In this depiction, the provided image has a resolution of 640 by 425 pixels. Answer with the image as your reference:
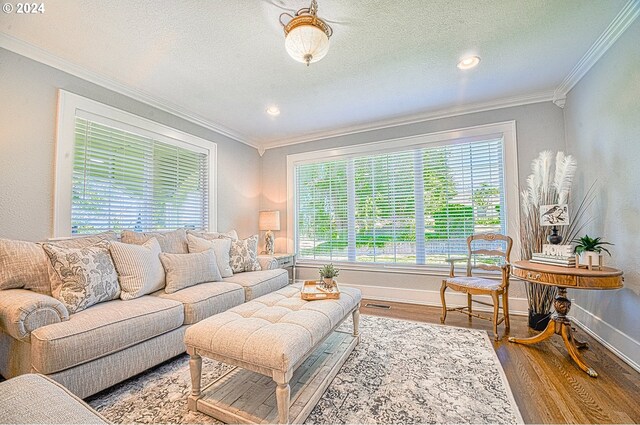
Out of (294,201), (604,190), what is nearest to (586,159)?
(604,190)

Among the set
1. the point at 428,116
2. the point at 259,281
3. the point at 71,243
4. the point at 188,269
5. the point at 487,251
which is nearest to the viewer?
the point at 71,243

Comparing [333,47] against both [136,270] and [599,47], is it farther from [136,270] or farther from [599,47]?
[136,270]

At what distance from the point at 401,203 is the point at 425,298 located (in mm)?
1318

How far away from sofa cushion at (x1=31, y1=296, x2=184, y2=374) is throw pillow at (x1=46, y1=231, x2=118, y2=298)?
0.28m

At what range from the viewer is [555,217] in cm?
239

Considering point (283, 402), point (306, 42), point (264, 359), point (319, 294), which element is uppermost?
point (306, 42)

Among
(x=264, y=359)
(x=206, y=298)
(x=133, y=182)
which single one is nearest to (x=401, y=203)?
(x=206, y=298)

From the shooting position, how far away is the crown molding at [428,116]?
3.22m

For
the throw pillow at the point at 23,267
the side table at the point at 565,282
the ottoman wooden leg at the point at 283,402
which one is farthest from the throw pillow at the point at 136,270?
the side table at the point at 565,282

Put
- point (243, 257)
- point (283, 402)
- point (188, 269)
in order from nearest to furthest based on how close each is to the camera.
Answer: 1. point (283, 402)
2. point (188, 269)
3. point (243, 257)

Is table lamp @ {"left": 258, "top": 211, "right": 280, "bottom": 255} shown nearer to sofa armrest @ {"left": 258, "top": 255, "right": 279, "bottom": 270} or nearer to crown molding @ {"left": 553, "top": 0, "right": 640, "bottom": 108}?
sofa armrest @ {"left": 258, "top": 255, "right": 279, "bottom": 270}

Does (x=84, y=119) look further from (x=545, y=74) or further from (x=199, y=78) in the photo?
(x=545, y=74)

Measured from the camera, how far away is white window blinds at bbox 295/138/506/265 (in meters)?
3.45

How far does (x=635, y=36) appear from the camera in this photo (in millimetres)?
Answer: 1985
